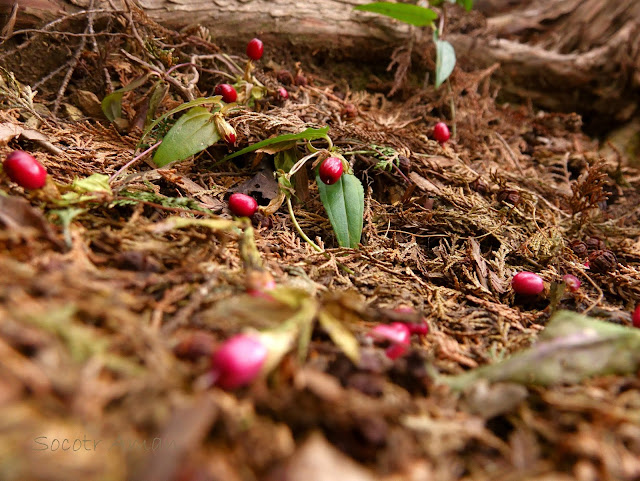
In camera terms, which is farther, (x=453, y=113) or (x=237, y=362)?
(x=453, y=113)

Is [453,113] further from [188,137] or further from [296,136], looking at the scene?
[188,137]

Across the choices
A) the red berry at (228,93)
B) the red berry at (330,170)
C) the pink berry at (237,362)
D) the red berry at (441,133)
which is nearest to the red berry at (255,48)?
the red berry at (228,93)

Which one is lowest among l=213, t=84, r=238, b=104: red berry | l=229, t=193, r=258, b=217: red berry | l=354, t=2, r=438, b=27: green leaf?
l=229, t=193, r=258, b=217: red berry

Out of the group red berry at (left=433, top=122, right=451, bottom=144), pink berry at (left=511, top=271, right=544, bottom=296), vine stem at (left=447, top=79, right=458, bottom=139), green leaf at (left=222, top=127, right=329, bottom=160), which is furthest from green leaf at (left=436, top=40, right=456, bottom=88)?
pink berry at (left=511, top=271, right=544, bottom=296)

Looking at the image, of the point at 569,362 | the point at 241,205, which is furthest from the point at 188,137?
the point at 569,362

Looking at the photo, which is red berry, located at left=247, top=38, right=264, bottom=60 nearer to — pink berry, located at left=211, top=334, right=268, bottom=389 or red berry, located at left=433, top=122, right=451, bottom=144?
red berry, located at left=433, top=122, right=451, bottom=144
